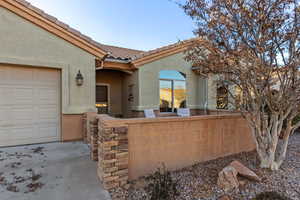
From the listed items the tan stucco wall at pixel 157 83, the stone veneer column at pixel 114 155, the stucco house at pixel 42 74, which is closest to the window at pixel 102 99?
the stucco house at pixel 42 74

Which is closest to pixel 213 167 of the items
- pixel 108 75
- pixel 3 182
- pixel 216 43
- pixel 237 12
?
pixel 216 43

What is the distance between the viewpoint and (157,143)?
3416 millimetres

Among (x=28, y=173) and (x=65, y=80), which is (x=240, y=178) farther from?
(x=65, y=80)

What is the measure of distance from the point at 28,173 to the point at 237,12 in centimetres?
565

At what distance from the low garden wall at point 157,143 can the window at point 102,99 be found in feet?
18.6

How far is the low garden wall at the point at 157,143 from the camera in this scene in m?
2.93

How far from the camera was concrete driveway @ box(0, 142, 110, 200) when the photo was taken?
2664 mm

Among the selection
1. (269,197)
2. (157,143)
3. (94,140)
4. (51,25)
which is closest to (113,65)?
(51,25)

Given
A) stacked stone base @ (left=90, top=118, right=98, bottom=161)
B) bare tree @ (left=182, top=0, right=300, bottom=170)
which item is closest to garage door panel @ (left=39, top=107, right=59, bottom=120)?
stacked stone base @ (left=90, top=118, right=98, bottom=161)

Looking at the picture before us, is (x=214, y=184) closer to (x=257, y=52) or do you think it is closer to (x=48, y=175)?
(x=257, y=52)

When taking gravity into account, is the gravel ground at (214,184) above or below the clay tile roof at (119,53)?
below

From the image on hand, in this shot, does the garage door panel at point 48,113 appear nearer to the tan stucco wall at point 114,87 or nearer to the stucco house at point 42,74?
the stucco house at point 42,74

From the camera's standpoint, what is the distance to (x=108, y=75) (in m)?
9.24

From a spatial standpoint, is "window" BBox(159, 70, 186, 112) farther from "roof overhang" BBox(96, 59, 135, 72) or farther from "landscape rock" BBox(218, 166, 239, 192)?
"landscape rock" BBox(218, 166, 239, 192)
